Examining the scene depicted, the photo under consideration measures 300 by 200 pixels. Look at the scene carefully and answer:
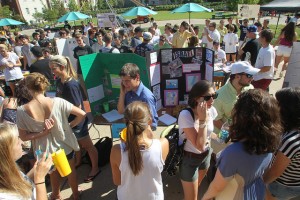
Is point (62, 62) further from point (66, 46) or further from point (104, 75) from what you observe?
point (66, 46)

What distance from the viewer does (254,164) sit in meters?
1.66

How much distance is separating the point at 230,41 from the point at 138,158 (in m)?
7.68

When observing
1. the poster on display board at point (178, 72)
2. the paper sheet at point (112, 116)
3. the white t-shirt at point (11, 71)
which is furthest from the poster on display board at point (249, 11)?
the white t-shirt at point (11, 71)

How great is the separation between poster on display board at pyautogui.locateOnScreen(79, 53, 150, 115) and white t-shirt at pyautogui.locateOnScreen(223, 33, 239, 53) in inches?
225

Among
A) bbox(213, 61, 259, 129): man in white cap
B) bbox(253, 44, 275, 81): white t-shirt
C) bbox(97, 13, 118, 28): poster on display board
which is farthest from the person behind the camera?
bbox(97, 13, 118, 28): poster on display board

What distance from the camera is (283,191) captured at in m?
2.19

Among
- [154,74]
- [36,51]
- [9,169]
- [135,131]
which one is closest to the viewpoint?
[9,169]

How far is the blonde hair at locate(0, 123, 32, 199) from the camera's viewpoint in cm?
153

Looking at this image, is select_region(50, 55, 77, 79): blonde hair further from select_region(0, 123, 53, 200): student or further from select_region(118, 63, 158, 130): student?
select_region(0, 123, 53, 200): student

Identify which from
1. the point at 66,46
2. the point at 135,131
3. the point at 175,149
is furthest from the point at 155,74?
the point at 66,46

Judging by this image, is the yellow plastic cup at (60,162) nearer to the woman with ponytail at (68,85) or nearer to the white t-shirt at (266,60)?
the woman with ponytail at (68,85)

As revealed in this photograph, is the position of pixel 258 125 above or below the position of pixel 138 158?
above

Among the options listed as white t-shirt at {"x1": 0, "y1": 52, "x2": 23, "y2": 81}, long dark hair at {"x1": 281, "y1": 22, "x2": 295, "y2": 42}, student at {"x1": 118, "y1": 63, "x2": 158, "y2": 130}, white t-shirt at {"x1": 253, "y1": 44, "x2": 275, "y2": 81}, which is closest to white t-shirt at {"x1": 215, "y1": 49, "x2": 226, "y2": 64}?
long dark hair at {"x1": 281, "y1": 22, "x2": 295, "y2": 42}

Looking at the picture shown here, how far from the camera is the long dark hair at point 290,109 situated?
186cm
